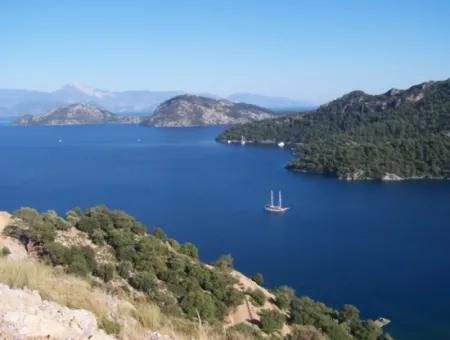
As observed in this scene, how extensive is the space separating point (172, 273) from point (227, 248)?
21.2 metres

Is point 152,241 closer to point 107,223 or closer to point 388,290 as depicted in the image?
point 107,223

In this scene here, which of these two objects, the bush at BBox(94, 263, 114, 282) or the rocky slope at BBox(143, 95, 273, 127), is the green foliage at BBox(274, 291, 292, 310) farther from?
the rocky slope at BBox(143, 95, 273, 127)

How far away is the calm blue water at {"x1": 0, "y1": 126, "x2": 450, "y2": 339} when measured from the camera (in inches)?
1133

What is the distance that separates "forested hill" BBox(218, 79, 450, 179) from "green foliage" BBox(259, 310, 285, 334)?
54.0 metres

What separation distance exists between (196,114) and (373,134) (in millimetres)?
92312

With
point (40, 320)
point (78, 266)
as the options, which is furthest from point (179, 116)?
point (40, 320)

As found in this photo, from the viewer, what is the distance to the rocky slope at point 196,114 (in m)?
172

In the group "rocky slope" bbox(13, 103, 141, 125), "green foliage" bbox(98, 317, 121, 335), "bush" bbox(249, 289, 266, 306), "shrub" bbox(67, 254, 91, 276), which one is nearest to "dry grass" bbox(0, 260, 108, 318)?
"green foliage" bbox(98, 317, 121, 335)

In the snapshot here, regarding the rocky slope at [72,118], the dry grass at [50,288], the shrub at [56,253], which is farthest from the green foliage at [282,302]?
the rocky slope at [72,118]

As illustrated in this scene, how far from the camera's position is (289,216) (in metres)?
47.1

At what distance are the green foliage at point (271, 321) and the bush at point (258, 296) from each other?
692mm

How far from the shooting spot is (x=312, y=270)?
3192cm

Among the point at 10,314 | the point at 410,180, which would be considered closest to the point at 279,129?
the point at 410,180

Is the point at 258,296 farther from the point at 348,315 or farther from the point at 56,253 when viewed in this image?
the point at 56,253
